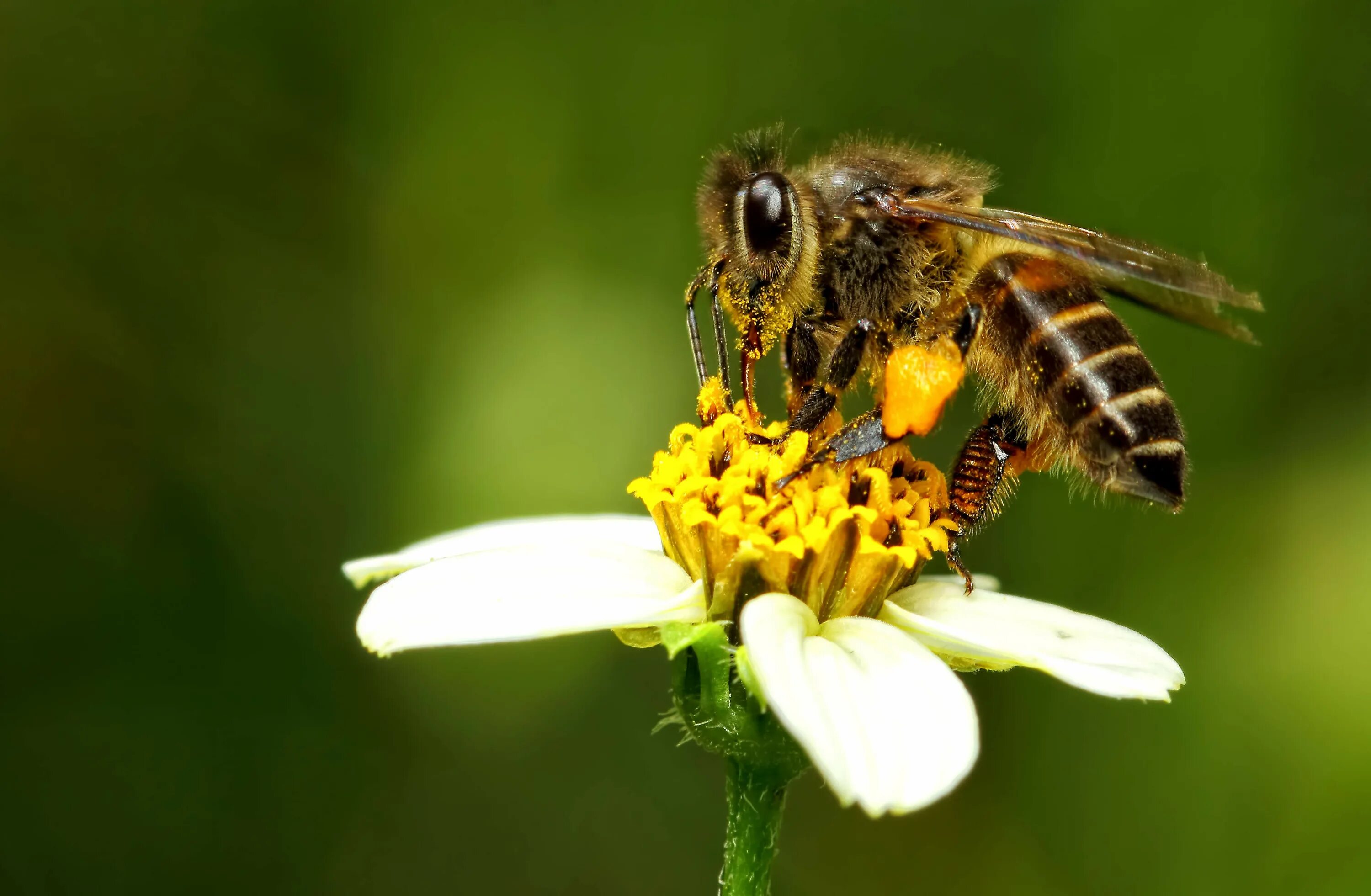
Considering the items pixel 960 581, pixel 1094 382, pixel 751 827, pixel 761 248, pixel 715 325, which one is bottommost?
pixel 751 827

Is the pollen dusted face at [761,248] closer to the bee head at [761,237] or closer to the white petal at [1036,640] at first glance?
the bee head at [761,237]

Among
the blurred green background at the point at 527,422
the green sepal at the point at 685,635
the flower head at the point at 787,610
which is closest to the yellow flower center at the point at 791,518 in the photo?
the flower head at the point at 787,610

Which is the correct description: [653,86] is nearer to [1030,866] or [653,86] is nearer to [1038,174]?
[1038,174]

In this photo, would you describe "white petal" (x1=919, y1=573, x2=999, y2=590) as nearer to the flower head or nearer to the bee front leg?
the flower head

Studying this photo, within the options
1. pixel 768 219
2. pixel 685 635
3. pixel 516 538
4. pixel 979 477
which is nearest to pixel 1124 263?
pixel 979 477

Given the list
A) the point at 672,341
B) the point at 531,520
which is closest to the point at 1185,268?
the point at 531,520

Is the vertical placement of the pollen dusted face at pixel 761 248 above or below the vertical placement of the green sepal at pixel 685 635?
above

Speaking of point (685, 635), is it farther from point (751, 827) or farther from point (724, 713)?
point (751, 827)
